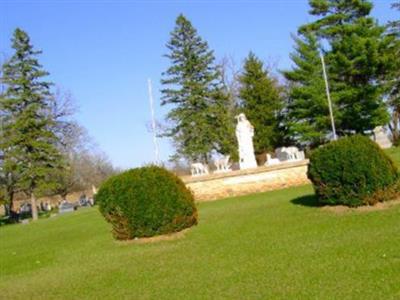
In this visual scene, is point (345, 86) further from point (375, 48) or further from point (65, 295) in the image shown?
point (65, 295)

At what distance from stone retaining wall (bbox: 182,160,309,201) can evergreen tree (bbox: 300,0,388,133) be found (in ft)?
51.9

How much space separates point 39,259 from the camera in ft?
40.9

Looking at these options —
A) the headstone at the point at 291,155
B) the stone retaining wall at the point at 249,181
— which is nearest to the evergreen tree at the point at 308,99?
the headstone at the point at 291,155

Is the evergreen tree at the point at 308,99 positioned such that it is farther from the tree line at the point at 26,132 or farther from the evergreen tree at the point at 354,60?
the tree line at the point at 26,132

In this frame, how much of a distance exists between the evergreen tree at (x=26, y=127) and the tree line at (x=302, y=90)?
10631 millimetres

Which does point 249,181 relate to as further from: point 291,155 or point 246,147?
point 291,155

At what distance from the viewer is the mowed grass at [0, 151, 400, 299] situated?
631 cm

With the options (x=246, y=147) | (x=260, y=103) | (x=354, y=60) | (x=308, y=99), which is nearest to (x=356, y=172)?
(x=246, y=147)

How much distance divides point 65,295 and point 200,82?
40.5 metres

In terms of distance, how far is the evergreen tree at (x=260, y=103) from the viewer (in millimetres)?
45938

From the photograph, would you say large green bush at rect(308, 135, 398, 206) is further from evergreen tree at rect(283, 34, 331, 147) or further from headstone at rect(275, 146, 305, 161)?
evergreen tree at rect(283, 34, 331, 147)

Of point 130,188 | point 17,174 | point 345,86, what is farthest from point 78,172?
point 130,188

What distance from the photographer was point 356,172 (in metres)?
11.5

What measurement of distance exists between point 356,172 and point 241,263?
14.8ft
